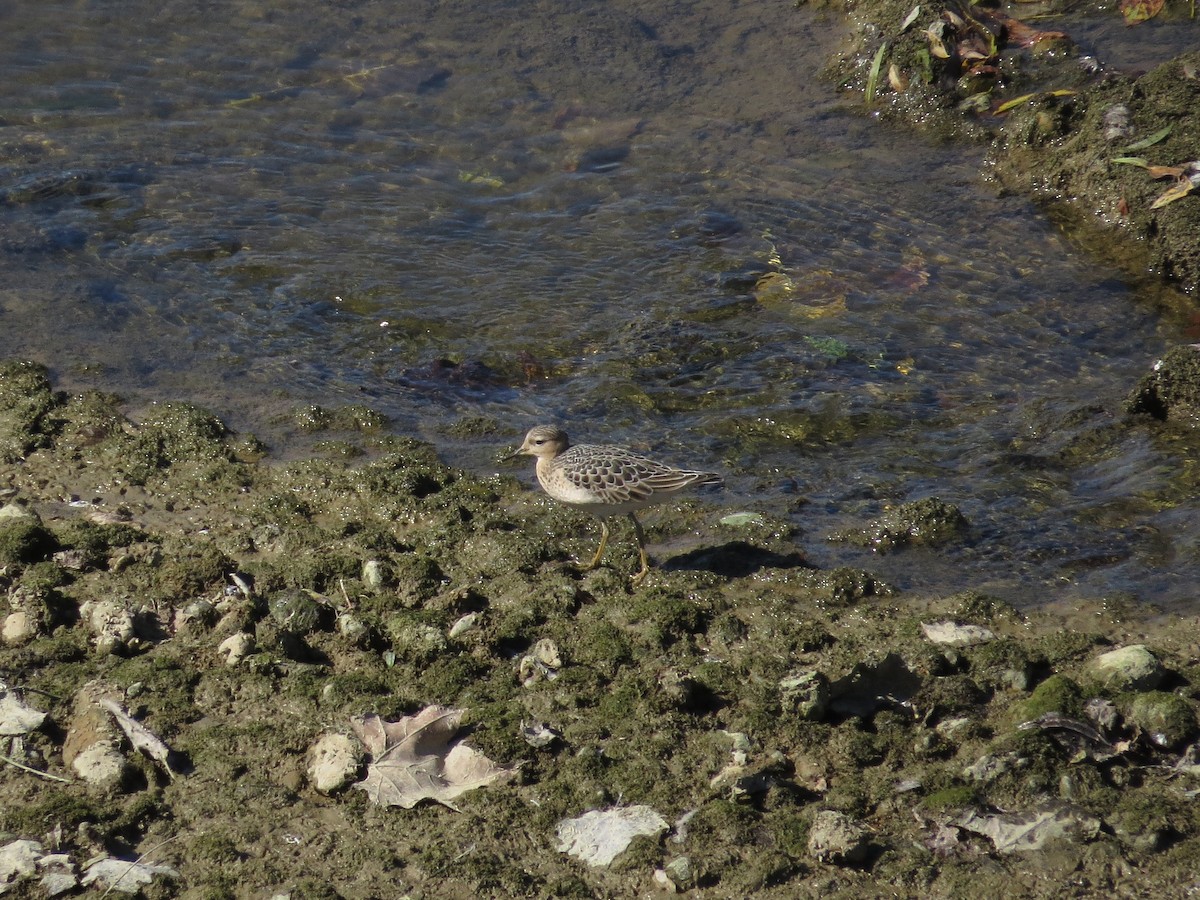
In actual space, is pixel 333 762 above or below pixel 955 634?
above

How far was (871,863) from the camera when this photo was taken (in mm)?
4582

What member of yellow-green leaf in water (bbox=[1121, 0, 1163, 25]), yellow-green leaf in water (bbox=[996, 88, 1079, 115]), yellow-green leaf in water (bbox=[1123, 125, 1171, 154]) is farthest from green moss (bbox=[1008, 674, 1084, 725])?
yellow-green leaf in water (bbox=[1121, 0, 1163, 25])

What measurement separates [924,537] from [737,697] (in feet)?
6.61

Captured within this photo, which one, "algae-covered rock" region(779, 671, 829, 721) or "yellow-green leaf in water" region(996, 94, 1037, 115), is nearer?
"algae-covered rock" region(779, 671, 829, 721)

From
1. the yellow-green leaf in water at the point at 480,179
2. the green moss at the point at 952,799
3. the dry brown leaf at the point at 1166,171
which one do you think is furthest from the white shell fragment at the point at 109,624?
the dry brown leaf at the point at 1166,171

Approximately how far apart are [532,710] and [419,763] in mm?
616

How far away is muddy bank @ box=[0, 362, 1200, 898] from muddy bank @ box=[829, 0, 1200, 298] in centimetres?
483

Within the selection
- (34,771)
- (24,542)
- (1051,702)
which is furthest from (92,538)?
(1051,702)

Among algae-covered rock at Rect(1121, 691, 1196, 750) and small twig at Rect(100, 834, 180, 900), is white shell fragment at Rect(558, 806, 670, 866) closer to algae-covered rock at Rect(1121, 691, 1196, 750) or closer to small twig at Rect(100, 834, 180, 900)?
small twig at Rect(100, 834, 180, 900)

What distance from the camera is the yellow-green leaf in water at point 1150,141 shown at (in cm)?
1068

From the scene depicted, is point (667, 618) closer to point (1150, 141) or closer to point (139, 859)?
point (139, 859)

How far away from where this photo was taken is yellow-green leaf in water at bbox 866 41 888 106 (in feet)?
41.4

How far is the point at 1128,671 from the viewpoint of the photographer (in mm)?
5492

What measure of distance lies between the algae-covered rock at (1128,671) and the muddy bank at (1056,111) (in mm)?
5161
